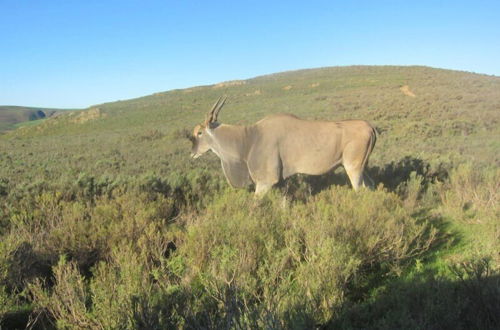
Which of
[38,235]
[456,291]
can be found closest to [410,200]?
[456,291]

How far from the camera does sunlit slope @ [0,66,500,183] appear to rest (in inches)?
527

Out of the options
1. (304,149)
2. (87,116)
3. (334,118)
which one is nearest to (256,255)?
(304,149)

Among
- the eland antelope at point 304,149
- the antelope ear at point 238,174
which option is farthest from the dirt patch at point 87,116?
the eland antelope at point 304,149

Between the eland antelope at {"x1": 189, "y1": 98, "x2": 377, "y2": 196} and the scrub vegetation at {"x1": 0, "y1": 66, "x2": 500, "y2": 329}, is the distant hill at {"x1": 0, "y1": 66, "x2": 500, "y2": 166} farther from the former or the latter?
the scrub vegetation at {"x1": 0, "y1": 66, "x2": 500, "y2": 329}

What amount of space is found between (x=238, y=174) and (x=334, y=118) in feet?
58.7

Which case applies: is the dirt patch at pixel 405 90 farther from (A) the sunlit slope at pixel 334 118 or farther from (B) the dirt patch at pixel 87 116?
(B) the dirt patch at pixel 87 116

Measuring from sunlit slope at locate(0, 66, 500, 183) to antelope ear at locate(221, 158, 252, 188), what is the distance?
15.2 feet

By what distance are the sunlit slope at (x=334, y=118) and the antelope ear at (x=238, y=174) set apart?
4.64 meters

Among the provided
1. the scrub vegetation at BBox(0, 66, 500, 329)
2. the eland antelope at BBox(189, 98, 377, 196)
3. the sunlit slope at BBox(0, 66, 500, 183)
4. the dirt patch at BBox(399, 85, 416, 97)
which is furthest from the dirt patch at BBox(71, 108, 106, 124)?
the eland antelope at BBox(189, 98, 377, 196)

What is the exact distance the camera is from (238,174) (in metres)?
7.11

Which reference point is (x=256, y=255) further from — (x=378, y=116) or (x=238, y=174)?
(x=378, y=116)

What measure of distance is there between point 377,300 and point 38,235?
405 cm

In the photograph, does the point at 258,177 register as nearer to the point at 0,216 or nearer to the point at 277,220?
the point at 277,220

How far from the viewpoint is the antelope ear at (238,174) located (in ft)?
23.1
